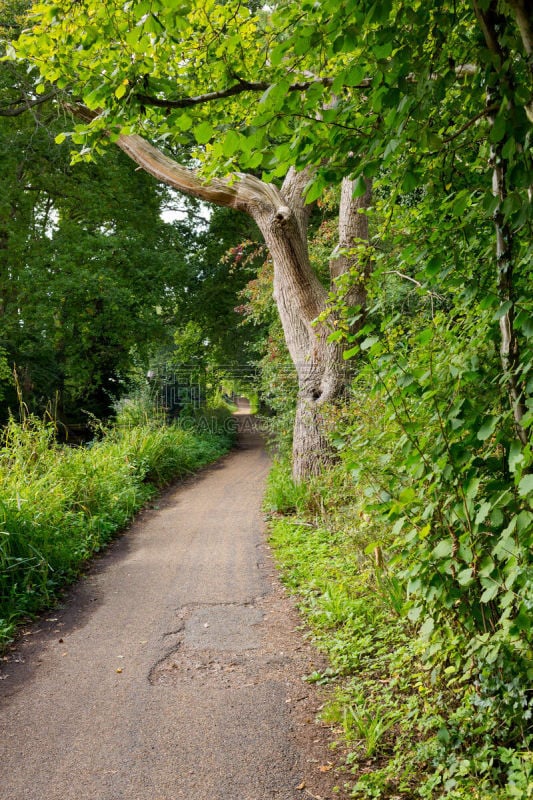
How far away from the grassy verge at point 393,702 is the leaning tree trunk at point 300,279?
8.10 ft

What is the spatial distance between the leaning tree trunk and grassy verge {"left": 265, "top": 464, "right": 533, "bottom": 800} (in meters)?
2.47

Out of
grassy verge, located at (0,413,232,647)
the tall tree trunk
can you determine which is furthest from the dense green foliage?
grassy verge, located at (0,413,232,647)

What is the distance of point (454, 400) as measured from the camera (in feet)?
7.55

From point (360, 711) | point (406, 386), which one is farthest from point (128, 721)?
point (406, 386)

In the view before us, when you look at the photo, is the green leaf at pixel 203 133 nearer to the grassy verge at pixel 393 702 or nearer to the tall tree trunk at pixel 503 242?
the tall tree trunk at pixel 503 242

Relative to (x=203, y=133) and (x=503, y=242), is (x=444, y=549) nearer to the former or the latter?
(x=503, y=242)

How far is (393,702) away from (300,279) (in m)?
6.03

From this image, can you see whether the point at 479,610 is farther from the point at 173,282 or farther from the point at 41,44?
the point at 173,282

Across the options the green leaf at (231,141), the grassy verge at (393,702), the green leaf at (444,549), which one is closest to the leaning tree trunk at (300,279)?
the grassy verge at (393,702)

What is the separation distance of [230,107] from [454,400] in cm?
334

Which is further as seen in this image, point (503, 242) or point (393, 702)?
point (393, 702)

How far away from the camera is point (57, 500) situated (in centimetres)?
603

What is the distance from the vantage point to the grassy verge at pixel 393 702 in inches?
96.0

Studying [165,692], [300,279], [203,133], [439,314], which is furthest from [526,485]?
[300,279]
